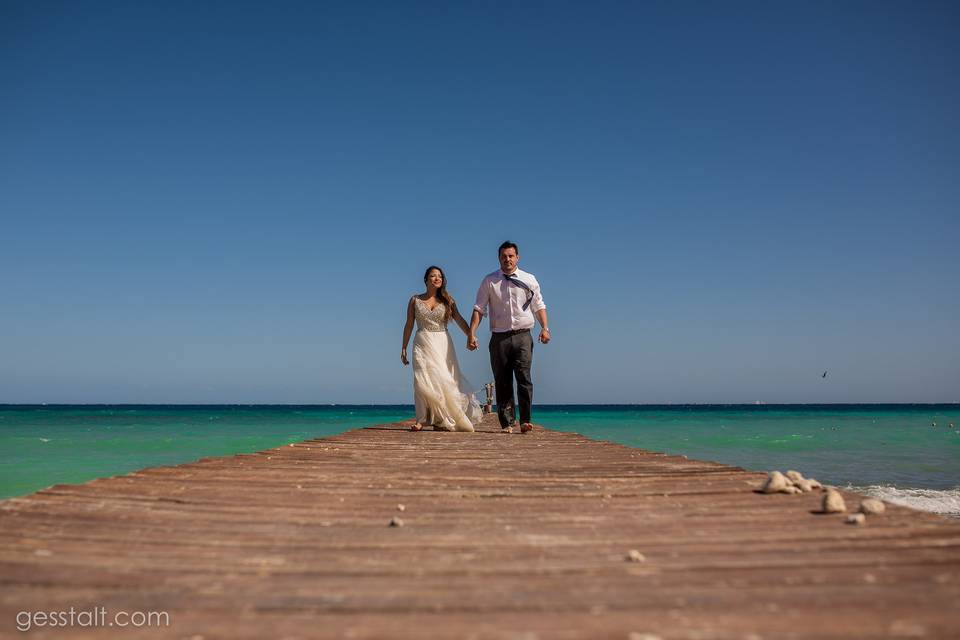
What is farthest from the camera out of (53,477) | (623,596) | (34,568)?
(53,477)

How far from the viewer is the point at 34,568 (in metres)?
1.79

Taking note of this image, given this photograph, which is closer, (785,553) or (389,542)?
(785,553)

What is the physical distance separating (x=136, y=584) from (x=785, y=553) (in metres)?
1.96

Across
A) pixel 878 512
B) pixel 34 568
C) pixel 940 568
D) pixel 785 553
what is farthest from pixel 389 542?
pixel 878 512

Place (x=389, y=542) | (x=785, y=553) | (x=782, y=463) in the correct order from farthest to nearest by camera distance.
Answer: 1. (x=782, y=463)
2. (x=389, y=542)
3. (x=785, y=553)

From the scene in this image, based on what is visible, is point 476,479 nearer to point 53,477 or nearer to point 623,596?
point 623,596

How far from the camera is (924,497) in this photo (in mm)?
9922

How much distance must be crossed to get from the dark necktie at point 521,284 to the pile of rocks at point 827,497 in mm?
4645

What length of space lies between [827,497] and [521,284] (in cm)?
528

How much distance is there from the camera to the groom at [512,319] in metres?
7.58

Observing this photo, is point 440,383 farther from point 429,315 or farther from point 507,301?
point 507,301

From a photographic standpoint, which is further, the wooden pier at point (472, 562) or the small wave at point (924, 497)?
the small wave at point (924, 497)
